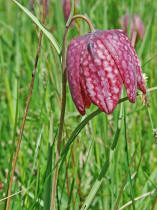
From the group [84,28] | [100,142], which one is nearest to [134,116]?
[100,142]

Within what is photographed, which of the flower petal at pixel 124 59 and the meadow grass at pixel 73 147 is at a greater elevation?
the flower petal at pixel 124 59

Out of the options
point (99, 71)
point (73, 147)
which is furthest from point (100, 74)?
point (73, 147)

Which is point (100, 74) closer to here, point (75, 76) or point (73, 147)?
point (75, 76)

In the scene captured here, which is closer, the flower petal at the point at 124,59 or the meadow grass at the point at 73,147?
the flower petal at the point at 124,59

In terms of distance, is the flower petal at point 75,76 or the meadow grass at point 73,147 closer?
the flower petal at point 75,76

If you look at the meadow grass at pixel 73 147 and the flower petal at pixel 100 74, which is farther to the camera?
the meadow grass at pixel 73 147

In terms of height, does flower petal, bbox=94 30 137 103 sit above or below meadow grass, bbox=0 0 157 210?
above
